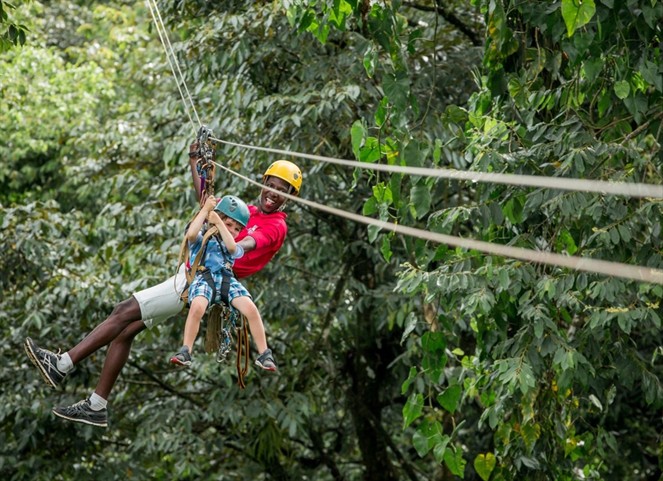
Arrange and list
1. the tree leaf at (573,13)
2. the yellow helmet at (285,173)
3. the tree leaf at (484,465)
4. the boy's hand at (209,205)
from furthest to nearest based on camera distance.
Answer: the tree leaf at (484,465) < the yellow helmet at (285,173) < the boy's hand at (209,205) < the tree leaf at (573,13)

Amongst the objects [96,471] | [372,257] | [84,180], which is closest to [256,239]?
[372,257]

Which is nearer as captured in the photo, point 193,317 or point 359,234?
point 193,317

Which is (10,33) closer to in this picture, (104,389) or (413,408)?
(104,389)

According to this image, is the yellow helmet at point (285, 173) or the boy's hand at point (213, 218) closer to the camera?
the boy's hand at point (213, 218)

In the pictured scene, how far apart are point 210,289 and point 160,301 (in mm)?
329

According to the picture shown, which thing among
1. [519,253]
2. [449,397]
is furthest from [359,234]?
[519,253]

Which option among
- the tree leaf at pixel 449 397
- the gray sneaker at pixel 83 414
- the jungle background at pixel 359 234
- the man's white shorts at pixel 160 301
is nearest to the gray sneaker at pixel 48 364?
the gray sneaker at pixel 83 414

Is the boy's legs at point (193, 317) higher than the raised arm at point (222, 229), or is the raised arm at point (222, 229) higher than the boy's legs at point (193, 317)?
the raised arm at point (222, 229)

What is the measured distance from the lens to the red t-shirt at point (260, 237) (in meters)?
4.75

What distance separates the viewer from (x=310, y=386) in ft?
27.5

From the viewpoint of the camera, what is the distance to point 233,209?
14.7ft

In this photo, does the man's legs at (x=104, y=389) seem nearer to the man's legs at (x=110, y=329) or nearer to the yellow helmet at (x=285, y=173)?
the man's legs at (x=110, y=329)

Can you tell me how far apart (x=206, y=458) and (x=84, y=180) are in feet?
7.84

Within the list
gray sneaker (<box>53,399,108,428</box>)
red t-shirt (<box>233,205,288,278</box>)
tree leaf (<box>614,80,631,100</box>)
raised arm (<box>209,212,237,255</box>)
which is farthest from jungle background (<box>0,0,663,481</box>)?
gray sneaker (<box>53,399,108,428</box>)
